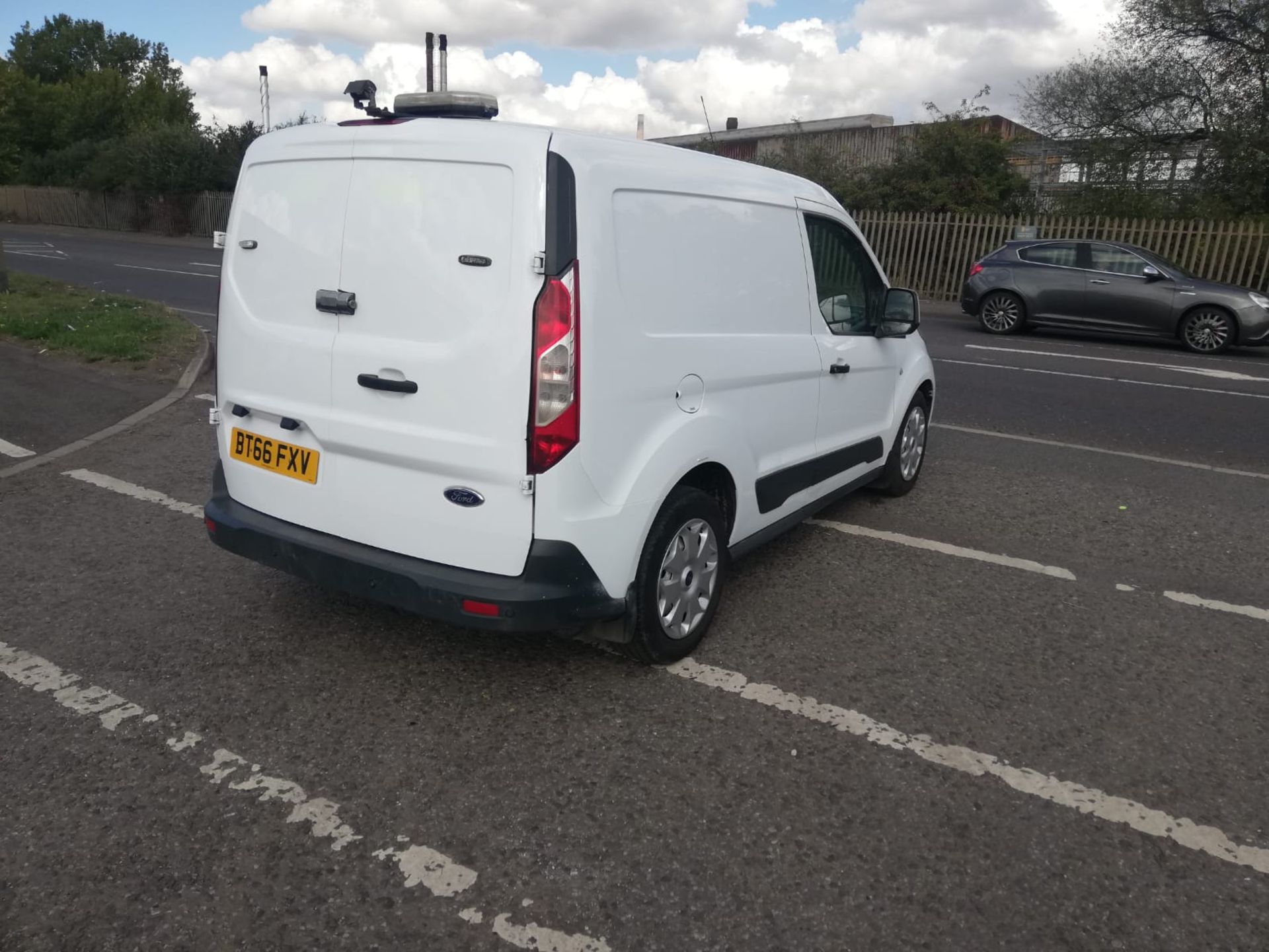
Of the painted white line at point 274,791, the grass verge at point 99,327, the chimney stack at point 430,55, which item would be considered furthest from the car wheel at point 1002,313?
the chimney stack at point 430,55

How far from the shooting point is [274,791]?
9.59ft

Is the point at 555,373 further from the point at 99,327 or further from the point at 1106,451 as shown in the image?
the point at 99,327

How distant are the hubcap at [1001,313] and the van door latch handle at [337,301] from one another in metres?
14.2

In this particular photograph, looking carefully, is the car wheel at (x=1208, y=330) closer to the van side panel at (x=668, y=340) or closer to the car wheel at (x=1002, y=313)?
the car wheel at (x=1002, y=313)

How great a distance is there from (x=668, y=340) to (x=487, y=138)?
0.89 metres

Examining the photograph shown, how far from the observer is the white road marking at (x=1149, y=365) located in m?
11.9

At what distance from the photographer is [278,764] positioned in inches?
120

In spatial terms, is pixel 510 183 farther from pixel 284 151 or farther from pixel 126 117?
pixel 126 117

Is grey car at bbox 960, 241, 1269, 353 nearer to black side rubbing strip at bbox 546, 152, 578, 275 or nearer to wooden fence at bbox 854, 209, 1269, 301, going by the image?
wooden fence at bbox 854, 209, 1269, 301

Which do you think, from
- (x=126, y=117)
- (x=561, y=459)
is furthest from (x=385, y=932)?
(x=126, y=117)

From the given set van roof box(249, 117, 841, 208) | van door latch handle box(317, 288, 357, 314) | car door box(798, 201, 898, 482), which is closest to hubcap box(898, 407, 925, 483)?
car door box(798, 201, 898, 482)

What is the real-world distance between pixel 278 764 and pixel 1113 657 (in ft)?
10.4

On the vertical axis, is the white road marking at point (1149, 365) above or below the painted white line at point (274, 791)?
above

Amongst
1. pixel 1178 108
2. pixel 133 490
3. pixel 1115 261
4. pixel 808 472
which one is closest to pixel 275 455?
pixel 808 472
